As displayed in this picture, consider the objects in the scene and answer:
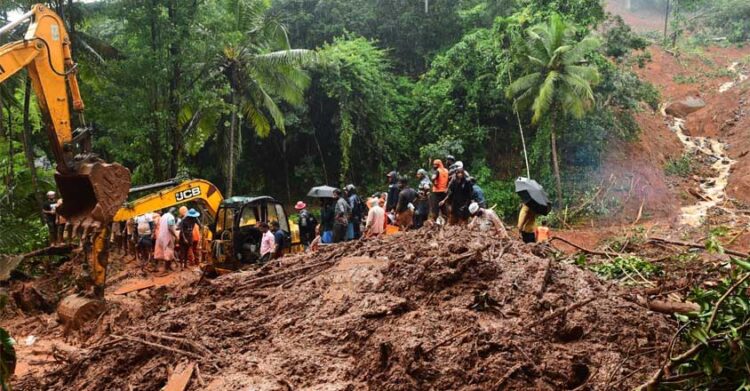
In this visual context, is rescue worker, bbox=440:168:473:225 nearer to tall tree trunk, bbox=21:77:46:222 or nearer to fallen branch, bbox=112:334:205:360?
fallen branch, bbox=112:334:205:360

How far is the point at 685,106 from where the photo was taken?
103 feet

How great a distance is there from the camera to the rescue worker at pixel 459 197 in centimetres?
980

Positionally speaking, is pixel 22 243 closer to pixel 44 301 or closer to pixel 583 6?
pixel 44 301

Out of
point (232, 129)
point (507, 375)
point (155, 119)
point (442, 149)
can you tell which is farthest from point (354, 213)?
point (442, 149)

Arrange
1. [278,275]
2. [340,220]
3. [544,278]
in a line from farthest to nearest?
[340,220] < [278,275] < [544,278]

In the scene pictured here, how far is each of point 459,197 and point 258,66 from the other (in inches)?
464

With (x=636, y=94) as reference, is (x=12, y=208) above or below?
below

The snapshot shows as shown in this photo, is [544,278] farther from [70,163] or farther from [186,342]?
[70,163]

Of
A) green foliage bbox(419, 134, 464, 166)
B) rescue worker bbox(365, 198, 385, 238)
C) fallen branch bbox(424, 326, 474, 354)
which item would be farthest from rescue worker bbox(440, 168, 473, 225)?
green foliage bbox(419, 134, 464, 166)

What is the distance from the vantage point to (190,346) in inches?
221

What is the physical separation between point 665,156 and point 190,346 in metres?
25.3

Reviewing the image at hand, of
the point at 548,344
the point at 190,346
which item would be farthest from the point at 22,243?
the point at 548,344

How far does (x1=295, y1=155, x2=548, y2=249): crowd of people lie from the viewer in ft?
30.2

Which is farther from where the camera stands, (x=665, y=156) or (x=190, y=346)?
(x=665, y=156)
